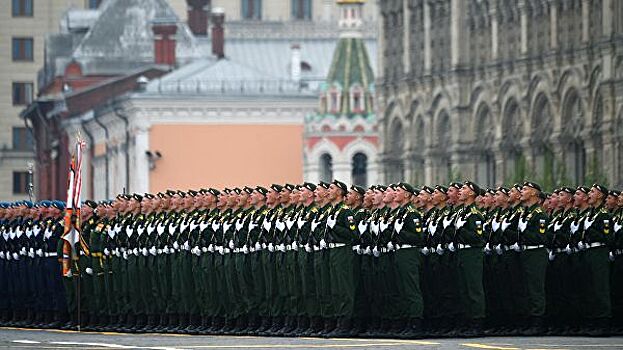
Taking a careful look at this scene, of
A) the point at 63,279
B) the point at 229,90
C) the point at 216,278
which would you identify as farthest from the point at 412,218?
the point at 229,90

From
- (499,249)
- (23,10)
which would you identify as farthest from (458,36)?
(23,10)

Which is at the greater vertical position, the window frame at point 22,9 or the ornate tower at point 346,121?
the window frame at point 22,9

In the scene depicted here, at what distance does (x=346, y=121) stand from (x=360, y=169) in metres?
1.58

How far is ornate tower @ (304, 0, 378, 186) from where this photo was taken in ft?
258

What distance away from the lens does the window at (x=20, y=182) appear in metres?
120

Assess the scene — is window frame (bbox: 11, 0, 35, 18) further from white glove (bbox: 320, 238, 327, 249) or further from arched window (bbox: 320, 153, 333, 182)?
white glove (bbox: 320, 238, 327, 249)

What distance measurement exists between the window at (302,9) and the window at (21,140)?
13988 millimetres

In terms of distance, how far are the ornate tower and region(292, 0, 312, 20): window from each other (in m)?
45.2

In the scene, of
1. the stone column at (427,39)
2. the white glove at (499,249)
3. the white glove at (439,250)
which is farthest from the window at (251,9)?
the white glove at (439,250)

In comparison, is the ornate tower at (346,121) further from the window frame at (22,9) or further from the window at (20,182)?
the window frame at (22,9)

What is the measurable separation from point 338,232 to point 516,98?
111ft

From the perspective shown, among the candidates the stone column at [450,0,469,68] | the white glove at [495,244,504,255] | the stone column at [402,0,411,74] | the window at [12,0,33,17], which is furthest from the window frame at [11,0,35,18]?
the white glove at [495,244,504,255]

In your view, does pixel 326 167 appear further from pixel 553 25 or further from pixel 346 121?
pixel 553 25

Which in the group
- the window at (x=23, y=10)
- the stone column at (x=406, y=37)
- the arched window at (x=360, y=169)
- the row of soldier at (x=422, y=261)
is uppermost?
the window at (x=23, y=10)
